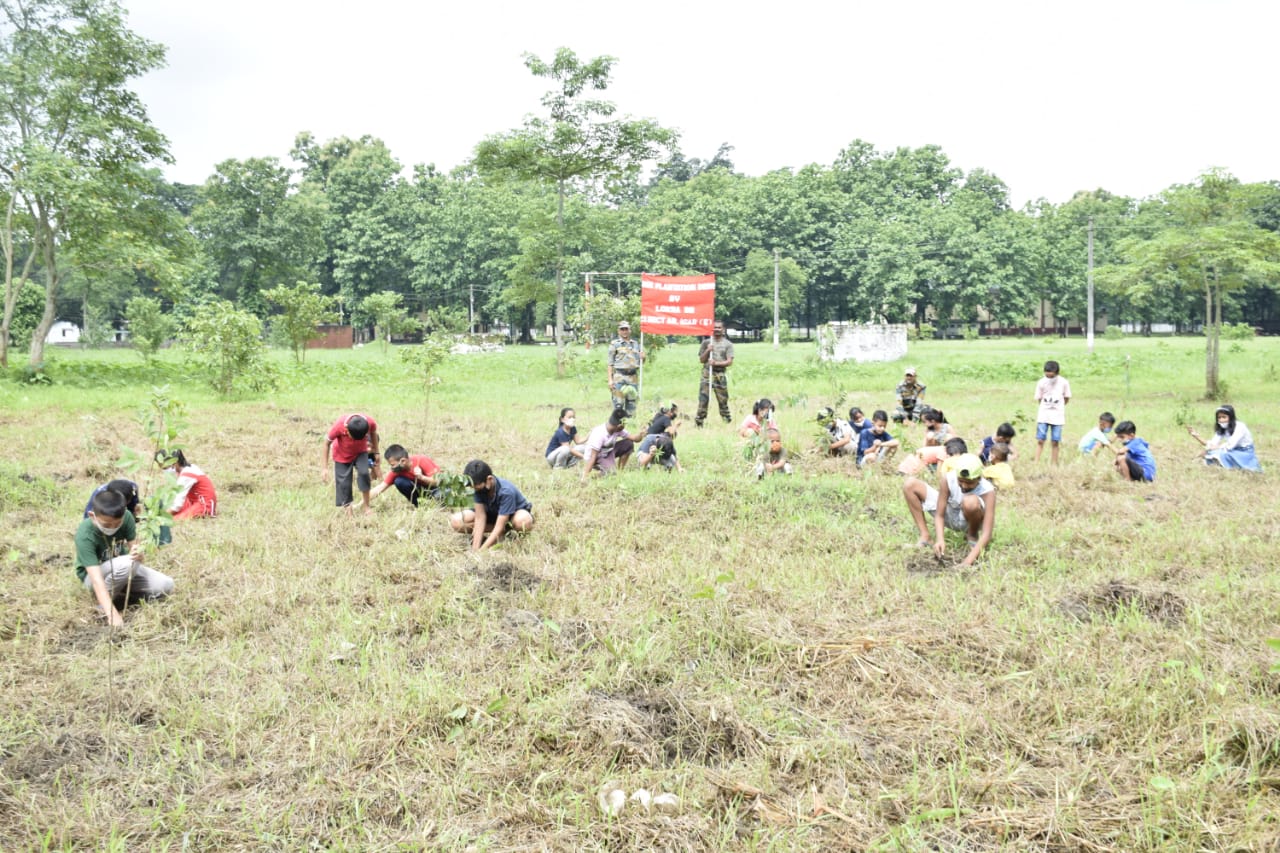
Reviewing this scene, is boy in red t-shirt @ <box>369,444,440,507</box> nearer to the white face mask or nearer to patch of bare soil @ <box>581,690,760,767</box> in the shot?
the white face mask

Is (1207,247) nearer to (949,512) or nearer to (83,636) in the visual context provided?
(949,512)

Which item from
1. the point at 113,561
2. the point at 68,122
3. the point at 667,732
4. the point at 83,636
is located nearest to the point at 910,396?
the point at 667,732

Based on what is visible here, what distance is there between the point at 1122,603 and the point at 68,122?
74.7 feet

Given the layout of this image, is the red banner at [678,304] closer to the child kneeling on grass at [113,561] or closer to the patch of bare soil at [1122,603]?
the patch of bare soil at [1122,603]

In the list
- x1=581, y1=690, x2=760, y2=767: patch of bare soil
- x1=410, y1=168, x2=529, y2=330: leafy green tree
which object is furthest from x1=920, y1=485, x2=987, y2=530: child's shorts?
x1=410, y1=168, x2=529, y2=330: leafy green tree

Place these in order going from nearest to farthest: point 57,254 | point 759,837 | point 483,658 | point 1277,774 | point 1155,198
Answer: point 759,837 < point 1277,774 < point 483,658 < point 1155,198 < point 57,254

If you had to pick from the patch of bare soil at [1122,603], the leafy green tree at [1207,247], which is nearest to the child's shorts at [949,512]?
the patch of bare soil at [1122,603]

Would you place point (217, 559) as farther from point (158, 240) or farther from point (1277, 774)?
point (158, 240)

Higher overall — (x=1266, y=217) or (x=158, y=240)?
(x=1266, y=217)

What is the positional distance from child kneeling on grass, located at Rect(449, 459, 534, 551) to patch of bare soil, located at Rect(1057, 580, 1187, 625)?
12.8ft

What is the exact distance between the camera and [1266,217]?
53031 millimetres

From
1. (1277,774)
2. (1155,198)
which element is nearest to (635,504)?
(1277,774)

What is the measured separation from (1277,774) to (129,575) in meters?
5.86

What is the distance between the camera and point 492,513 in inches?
276
